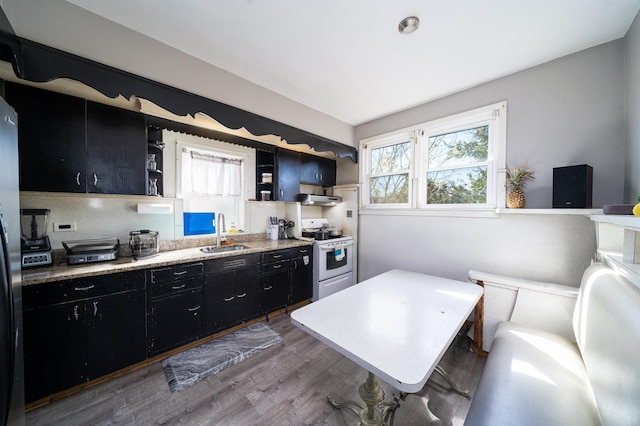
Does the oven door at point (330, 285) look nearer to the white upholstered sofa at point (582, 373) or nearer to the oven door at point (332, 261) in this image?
the oven door at point (332, 261)

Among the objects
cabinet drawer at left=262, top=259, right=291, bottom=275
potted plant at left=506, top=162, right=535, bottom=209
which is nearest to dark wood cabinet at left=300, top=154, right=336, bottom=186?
cabinet drawer at left=262, top=259, right=291, bottom=275

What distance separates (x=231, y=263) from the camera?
7.77 feet

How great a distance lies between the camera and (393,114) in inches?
124

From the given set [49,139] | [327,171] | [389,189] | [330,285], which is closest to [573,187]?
[389,189]

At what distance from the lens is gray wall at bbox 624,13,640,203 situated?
1.50 meters

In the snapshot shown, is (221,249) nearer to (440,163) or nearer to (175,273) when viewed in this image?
(175,273)

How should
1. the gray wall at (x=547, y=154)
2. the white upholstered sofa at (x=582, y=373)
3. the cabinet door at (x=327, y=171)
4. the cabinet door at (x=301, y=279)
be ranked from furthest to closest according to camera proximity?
1. the cabinet door at (x=327, y=171)
2. the cabinet door at (x=301, y=279)
3. the gray wall at (x=547, y=154)
4. the white upholstered sofa at (x=582, y=373)

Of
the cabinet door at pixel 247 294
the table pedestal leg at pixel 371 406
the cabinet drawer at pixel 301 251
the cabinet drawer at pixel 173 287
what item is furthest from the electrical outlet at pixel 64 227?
the table pedestal leg at pixel 371 406

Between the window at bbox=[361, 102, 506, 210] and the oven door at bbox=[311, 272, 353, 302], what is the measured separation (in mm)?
1228

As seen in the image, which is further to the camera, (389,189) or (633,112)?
(389,189)

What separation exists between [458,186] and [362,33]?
1.98 metres

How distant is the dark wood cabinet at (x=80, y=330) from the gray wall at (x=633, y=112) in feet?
12.9

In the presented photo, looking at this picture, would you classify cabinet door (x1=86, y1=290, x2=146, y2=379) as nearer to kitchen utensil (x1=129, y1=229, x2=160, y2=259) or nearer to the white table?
kitchen utensil (x1=129, y1=229, x2=160, y2=259)

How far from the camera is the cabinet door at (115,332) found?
Result: 5.40 feet
